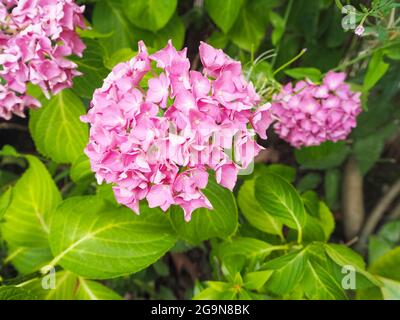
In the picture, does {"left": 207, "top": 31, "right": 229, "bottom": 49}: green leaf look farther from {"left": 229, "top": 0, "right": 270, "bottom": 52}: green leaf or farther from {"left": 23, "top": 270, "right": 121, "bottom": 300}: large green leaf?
{"left": 23, "top": 270, "right": 121, "bottom": 300}: large green leaf

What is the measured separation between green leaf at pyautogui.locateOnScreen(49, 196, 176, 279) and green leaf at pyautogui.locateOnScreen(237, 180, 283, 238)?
201 millimetres

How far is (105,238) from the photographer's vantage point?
0.72m

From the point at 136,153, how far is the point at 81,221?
0.26 meters

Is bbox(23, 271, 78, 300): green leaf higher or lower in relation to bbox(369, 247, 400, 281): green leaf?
lower

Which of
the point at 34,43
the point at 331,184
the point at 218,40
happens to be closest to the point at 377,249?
the point at 331,184

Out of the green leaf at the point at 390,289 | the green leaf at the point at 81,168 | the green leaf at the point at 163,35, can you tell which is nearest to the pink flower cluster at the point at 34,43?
the green leaf at the point at 81,168

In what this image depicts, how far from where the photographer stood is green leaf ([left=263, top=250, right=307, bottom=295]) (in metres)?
0.69

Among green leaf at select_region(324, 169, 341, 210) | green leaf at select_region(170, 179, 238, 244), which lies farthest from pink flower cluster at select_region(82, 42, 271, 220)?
green leaf at select_region(324, 169, 341, 210)

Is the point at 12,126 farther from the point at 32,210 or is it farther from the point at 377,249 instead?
the point at 377,249

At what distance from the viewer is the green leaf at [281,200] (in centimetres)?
73

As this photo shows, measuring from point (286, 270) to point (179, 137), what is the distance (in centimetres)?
29

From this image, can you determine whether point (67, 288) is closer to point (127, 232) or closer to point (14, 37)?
point (127, 232)
